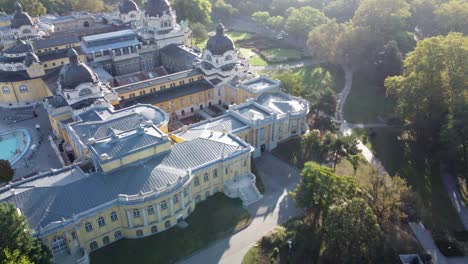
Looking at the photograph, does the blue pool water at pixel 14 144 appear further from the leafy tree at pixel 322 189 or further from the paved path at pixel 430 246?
the paved path at pixel 430 246

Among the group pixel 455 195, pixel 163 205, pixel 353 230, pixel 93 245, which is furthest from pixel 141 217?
pixel 455 195

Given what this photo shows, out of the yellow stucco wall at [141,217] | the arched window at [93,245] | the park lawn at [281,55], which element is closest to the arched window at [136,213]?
the yellow stucco wall at [141,217]

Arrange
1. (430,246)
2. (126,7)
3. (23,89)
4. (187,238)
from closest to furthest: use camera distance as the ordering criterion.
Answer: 1. (187,238)
2. (430,246)
3. (23,89)
4. (126,7)

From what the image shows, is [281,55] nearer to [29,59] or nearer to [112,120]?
[29,59]

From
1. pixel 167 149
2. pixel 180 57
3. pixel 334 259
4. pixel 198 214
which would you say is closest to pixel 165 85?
pixel 180 57

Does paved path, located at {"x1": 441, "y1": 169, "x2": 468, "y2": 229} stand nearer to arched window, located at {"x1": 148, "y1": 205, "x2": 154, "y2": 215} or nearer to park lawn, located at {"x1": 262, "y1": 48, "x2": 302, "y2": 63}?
arched window, located at {"x1": 148, "y1": 205, "x2": 154, "y2": 215}

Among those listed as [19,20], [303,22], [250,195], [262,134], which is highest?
[19,20]

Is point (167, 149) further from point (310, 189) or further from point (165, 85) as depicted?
point (165, 85)

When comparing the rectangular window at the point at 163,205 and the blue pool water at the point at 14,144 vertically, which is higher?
the rectangular window at the point at 163,205
